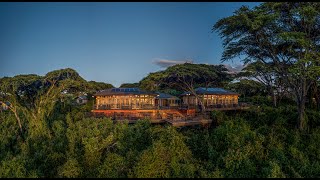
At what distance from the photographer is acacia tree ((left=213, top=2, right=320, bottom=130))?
52.8 feet

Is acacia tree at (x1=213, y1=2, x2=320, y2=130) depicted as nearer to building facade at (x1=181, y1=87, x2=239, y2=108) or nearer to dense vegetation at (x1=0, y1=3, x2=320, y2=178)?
dense vegetation at (x1=0, y1=3, x2=320, y2=178)

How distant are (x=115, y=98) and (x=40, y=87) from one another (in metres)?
9.68

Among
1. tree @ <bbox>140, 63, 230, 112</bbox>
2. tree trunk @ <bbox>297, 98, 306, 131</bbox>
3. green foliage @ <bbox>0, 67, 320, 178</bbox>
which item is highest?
tree @ <bbox>140, 63, 230, 112</bbox>

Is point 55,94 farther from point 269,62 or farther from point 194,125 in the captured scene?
point 269,62

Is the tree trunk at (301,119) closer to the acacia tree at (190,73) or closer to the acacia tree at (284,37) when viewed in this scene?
the acacia tree at (284,37)

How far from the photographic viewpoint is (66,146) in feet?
62.0

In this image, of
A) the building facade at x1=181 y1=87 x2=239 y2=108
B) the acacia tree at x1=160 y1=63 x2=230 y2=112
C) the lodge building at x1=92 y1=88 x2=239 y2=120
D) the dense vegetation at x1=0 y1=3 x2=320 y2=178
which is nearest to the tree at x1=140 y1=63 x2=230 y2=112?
the acacia tree at x1=160 y1=63 x2=230 y2=112

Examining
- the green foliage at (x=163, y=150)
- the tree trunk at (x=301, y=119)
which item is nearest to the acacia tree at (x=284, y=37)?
Result: the tree trunk at (x=301, y=119)

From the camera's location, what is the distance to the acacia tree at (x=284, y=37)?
16.1 m

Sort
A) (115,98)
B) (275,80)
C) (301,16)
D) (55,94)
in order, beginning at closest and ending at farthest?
(301,16) < (55,94) < (115,98) < (275,80)

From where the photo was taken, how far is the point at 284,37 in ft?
52.5

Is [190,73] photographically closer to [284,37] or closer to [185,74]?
[185,74]

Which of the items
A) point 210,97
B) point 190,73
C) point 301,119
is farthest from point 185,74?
point 301,119

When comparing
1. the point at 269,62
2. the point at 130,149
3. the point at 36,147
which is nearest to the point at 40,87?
the point at 36,147
